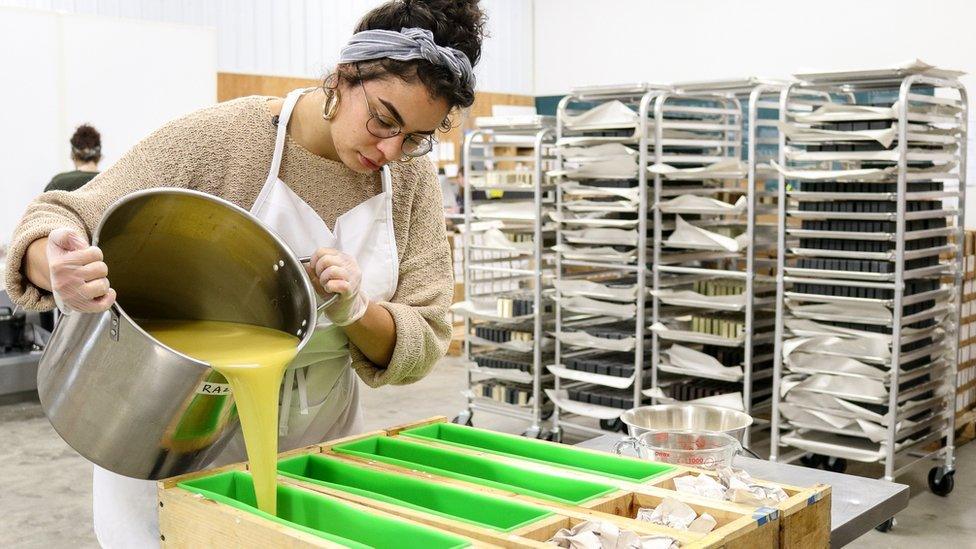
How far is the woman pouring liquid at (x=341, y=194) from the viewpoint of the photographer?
4.83ft

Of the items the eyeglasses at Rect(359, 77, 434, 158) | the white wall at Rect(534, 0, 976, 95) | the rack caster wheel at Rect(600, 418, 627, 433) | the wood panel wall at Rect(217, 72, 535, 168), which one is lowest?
the rack caster wheel at Rect(600, 418, 627, 433)

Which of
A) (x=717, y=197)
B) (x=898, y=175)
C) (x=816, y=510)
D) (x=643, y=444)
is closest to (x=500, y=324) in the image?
(x=717, y=197)

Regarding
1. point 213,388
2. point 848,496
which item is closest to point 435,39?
point 213,388

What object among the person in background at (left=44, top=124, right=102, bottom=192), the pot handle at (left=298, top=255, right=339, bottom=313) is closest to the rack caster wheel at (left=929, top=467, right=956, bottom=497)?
the pot handle at (left=298, top=255, right=339, bottom=313)

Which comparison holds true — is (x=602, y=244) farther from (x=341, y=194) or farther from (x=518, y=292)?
(x=341, y=194)

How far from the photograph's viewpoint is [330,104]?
157 cm

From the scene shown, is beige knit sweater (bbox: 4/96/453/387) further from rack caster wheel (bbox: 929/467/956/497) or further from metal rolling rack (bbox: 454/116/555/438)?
rack caster wheel (bbox: 929/467/956/497)

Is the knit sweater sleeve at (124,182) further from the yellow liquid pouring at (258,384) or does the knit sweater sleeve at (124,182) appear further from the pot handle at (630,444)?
the pot handle at (630,444)

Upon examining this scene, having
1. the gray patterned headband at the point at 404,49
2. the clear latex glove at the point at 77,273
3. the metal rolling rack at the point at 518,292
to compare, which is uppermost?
the gray patterned headband at the point at 404,49

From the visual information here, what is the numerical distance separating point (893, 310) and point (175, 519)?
3.26 metres

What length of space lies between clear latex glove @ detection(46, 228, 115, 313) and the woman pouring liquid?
17 centimetres

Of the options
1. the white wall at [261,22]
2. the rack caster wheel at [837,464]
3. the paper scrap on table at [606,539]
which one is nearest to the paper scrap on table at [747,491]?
the paper scrap on table at [606,539]

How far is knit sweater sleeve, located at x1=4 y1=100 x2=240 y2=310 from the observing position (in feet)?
4.44

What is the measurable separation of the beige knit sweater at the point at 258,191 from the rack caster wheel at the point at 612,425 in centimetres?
320
